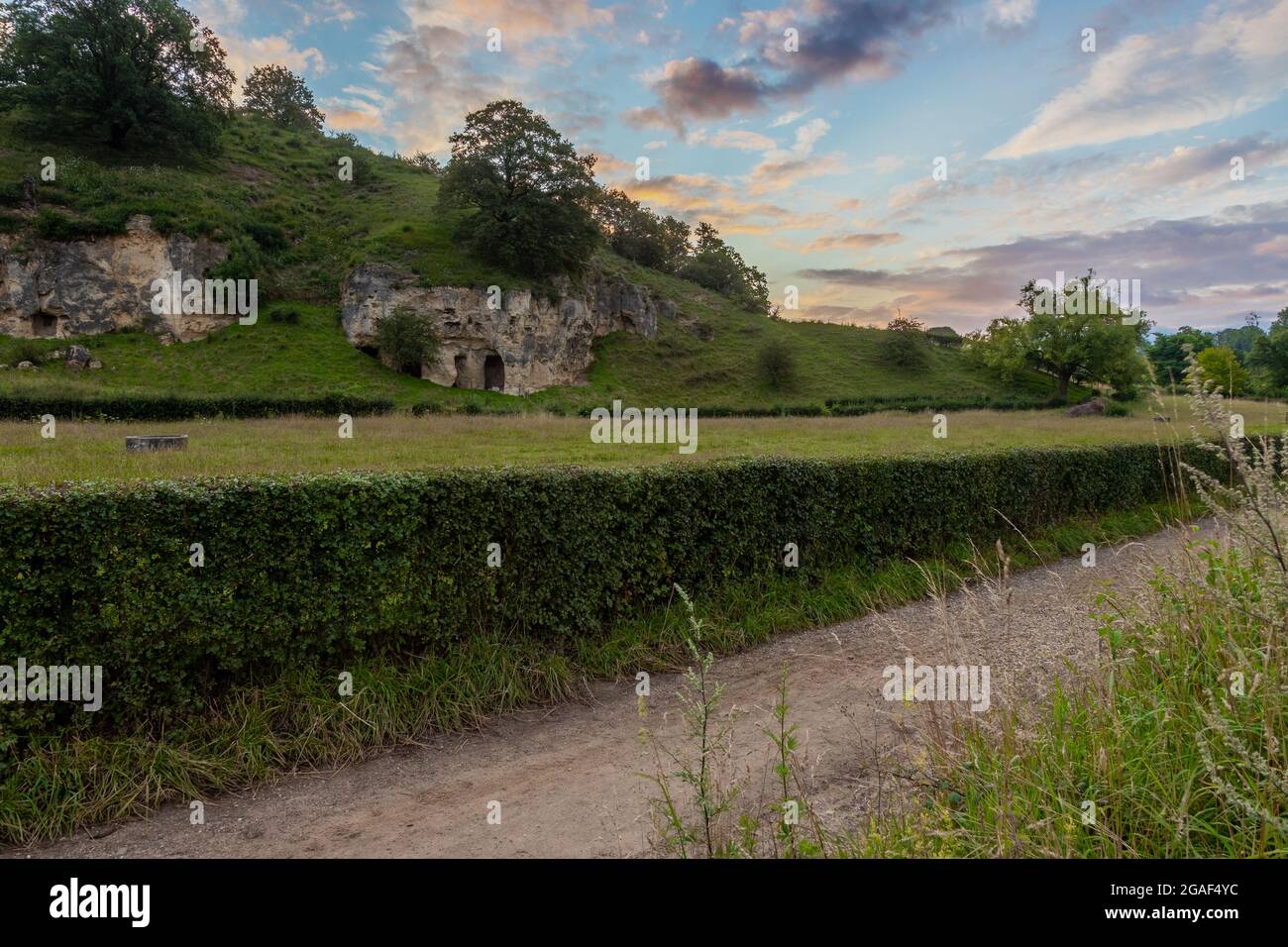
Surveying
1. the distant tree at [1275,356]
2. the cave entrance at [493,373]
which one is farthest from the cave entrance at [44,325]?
the distant tree at [1275,356]

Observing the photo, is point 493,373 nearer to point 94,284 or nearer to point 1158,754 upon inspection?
point 94,284

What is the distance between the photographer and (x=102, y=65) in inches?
2276

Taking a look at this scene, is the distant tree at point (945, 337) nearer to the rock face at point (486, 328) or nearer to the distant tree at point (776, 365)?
the distant tree at point (776, 365)

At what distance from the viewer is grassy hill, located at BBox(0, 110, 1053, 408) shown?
46.8 meters

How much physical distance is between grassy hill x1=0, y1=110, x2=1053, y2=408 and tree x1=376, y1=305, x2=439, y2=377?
149 centimetres

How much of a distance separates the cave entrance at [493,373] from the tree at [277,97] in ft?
282

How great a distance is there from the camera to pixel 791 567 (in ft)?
31.0

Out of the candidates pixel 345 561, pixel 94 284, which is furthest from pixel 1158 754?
pixel 94 284

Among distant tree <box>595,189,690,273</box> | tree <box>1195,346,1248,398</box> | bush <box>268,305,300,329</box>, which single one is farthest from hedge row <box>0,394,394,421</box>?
distant tree <box>595,189,690,273</box>

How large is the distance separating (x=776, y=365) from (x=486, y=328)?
31.7 metres

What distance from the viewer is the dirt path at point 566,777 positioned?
434cm

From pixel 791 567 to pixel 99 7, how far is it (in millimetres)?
82271

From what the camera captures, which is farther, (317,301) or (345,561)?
(317,301)
